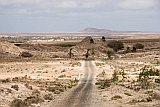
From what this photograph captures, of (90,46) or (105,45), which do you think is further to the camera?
(105,45)

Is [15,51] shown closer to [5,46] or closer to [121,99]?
[5,46]

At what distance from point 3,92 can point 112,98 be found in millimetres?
8299

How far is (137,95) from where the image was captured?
28.7 metres

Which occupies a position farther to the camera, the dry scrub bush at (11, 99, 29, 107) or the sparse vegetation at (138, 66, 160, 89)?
the sparse vegetation at (138, 66, 160, 89)

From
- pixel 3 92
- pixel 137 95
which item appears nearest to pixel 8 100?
pixel 3 92

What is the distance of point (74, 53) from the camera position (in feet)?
446

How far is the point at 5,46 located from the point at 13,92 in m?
100

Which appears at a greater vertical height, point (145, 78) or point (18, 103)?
point (18, 103)

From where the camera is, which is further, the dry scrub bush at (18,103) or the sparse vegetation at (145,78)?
the sparse vegetation at (145,78)

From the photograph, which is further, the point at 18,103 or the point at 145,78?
the point at 145,78

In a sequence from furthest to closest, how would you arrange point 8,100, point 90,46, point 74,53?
point 90,46 < point 74,53 < point 8,100

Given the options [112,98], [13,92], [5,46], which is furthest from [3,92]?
[5,46]

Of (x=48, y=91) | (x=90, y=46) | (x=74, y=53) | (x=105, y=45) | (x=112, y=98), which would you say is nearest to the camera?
(x=112, y=98)

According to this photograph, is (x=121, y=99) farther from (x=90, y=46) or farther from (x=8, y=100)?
(x=90, y=46)
